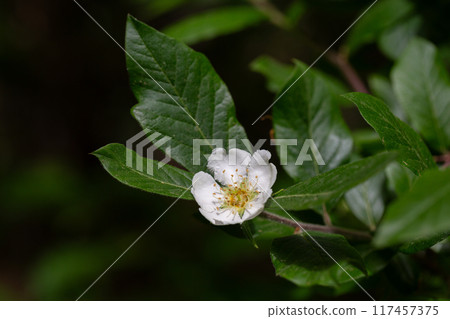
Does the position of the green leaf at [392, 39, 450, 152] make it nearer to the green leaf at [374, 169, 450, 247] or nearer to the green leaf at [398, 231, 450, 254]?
the green leaf at [398, 231, 450, 254]

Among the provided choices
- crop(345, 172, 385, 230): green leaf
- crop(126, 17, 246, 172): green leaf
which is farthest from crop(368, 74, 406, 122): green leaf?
crop(126, 17, 246, 172): green leaf

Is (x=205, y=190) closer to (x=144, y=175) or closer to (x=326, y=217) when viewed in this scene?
(x=144, y=175)

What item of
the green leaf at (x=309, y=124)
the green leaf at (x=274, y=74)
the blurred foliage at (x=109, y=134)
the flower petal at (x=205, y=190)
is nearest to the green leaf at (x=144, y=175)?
the flower petal at (x=205, y=190)

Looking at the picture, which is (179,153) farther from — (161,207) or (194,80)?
(161,207)

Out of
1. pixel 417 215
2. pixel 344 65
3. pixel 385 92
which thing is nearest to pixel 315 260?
pixel 417 215

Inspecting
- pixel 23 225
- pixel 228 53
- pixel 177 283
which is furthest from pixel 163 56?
pixel 23 225

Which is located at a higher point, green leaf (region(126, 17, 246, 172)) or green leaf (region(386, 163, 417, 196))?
green leaf (region(126, 17, 246, 172))
